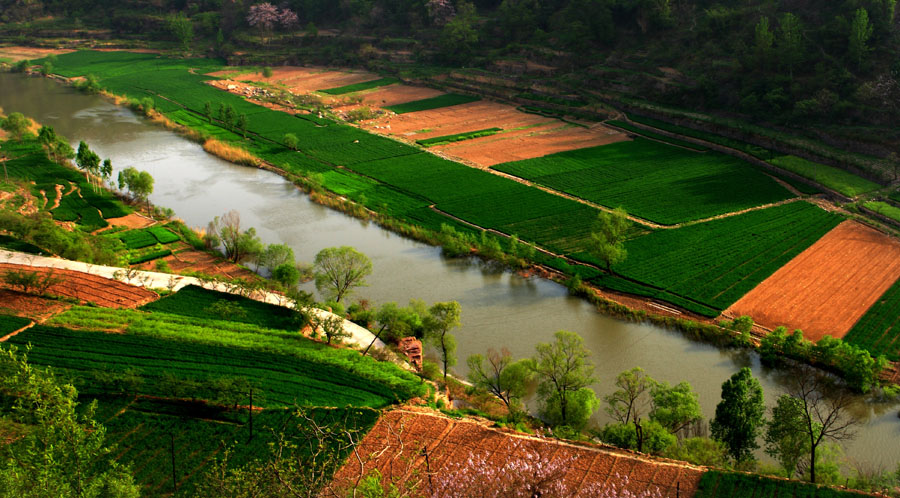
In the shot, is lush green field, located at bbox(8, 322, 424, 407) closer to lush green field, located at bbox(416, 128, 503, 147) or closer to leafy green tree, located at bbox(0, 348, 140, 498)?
leafy green tree, located at bbox(0, 348, 140, 498)

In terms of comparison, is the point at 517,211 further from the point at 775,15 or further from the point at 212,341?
the point at 775,15

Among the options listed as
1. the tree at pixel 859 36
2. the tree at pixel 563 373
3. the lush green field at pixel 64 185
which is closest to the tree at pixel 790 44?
the tree at pixel 859 36

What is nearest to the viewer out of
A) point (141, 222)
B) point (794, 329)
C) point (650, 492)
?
point (650, 492)

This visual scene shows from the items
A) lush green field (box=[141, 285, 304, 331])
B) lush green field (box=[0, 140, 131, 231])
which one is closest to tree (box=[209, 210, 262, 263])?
lush green field (box=[141, 285, 304, 331])

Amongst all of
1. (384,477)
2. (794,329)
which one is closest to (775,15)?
(794,329)

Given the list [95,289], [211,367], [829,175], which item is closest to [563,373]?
[211,367]

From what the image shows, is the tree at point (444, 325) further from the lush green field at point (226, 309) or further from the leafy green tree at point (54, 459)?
the leafy green tree at point (54, 459)
